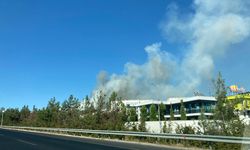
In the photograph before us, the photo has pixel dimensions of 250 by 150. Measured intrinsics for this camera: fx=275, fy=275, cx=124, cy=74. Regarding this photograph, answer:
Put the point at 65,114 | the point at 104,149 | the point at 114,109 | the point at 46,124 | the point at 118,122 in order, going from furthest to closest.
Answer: the point at 46,124 → the point at 65,114 → the point at 114,109 → the point at 118,122 → the point at 104,149

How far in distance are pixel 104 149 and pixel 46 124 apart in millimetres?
39944

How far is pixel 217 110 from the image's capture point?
1677 centimetres

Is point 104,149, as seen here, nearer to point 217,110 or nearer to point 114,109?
point 217,110

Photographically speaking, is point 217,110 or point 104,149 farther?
point 217,110

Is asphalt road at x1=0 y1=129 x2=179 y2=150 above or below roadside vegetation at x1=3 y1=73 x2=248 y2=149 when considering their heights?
below

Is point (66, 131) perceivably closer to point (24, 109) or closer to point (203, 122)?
point (203, 122)

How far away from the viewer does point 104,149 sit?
50.7 ft

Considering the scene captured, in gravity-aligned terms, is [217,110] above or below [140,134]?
above

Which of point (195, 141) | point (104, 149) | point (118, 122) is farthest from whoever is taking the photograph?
point (118, 122)

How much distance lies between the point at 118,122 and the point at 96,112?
637cm

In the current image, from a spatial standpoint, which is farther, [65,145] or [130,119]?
[130,119]

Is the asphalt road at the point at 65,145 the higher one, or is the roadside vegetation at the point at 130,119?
the roadside vegetation at the point at 130,119

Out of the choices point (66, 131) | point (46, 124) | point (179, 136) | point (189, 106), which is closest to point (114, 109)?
point (66, 131)

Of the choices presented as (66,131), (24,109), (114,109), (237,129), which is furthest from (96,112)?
(24,109)
